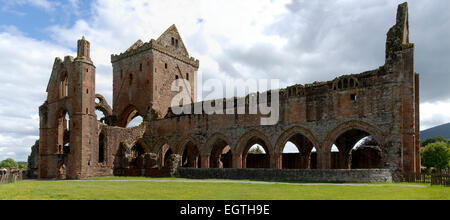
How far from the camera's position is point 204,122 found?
102ft

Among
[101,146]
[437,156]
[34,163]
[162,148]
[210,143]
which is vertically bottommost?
[34,163]

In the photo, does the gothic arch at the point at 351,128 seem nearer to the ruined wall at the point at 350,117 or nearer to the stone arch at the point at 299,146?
the ruined wall at the point at 350,117

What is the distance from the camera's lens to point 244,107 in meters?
28.7

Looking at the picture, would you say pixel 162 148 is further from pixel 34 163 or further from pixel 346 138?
pixel 346 138

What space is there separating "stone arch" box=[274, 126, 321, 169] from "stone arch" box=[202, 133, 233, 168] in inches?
159

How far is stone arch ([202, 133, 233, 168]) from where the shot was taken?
30062mm

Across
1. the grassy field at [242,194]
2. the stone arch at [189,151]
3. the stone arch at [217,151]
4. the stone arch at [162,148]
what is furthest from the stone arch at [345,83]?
the stone arch at [162,148]

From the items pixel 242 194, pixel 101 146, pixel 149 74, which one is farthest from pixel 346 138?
pixel 101 146

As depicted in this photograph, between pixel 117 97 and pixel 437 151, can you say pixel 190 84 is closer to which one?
pixel 117 97

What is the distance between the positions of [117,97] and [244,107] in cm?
1749

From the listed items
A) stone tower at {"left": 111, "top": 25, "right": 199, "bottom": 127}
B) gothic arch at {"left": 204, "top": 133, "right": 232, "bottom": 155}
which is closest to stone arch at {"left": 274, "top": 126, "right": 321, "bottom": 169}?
gothic arch at {"left": 204, "top": 133, "right": 232, "bottom": 155}

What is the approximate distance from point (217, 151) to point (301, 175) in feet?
45.2
